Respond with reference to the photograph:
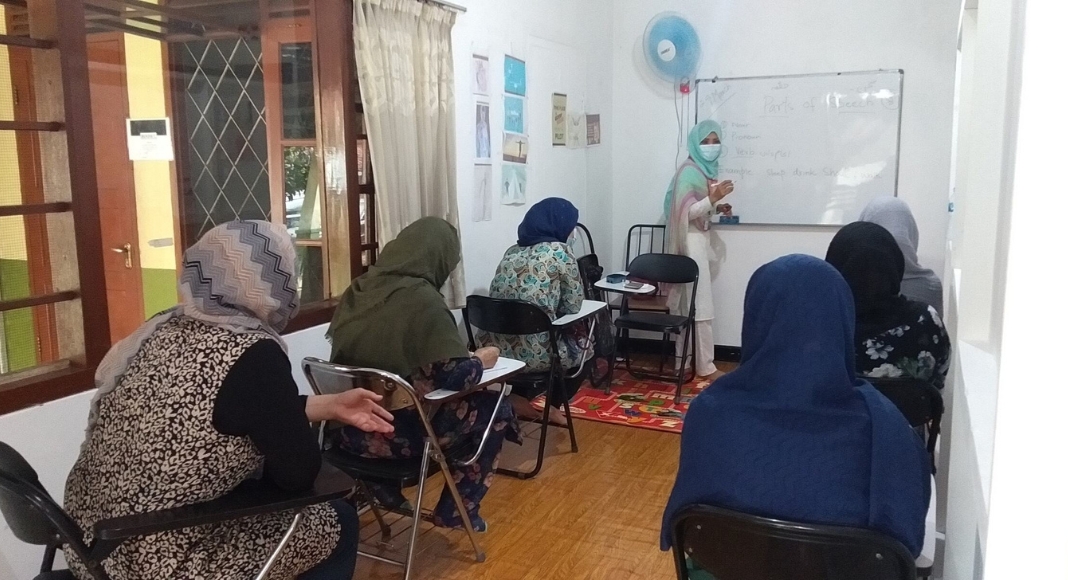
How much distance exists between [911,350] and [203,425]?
1.90m

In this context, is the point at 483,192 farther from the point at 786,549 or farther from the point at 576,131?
the point at 786,549

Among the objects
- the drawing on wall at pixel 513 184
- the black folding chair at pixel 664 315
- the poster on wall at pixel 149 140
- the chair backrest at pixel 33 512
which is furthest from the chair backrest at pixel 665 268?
the chair backrest at pixel 33 512

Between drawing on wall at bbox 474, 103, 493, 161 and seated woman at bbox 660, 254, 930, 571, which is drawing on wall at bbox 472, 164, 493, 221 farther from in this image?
seated woman at bbox 660, 254, 930, 571

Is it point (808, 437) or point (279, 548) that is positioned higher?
point (808, 437)

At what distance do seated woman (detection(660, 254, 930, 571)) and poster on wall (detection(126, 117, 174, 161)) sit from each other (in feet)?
7.07

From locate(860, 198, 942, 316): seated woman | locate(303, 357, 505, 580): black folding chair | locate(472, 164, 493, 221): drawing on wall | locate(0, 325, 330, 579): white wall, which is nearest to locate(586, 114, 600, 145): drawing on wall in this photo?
locate(472, 164, 493, 221): drawing on wall

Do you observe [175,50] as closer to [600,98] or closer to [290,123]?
[290,123]

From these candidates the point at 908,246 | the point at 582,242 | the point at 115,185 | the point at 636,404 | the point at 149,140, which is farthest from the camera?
the point at 582,242

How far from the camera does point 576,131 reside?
5027 mm

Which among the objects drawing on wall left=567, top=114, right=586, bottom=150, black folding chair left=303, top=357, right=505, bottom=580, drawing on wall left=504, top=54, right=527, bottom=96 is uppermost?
drawing on wall left=504, top=54, right=527, bottom=96

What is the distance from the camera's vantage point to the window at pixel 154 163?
215 centimetres

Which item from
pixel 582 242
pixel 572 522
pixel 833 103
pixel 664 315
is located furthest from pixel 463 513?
pixel 833 103

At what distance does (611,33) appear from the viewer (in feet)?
17.7

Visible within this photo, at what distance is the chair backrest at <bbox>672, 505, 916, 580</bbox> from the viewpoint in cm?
135
